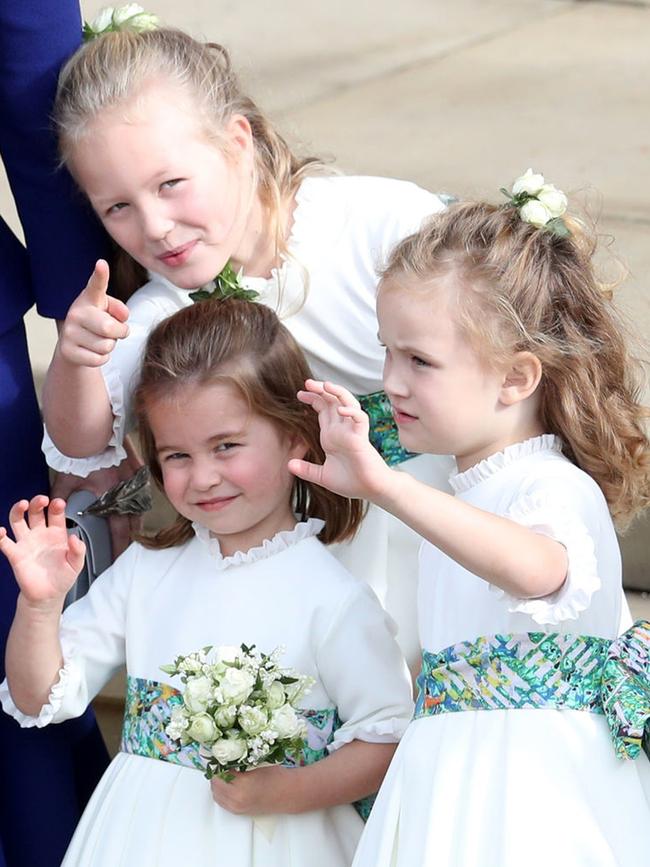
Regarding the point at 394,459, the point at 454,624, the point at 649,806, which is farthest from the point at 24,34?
the point at 649,806

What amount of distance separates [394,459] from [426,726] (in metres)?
0.63

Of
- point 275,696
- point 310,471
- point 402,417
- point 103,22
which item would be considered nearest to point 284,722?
point 275,696

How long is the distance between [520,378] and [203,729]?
2.39 ft

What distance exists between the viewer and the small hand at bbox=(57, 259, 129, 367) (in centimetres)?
261

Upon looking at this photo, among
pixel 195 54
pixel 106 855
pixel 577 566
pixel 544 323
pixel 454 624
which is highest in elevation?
pixel 195 54

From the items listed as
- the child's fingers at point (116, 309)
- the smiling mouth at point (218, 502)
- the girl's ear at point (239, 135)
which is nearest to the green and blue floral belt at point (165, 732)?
the smiling mouth at point (218, 502)

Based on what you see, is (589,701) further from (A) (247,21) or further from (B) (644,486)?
(A) (247,21)

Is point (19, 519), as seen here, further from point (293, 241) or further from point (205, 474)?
point (293, 241)

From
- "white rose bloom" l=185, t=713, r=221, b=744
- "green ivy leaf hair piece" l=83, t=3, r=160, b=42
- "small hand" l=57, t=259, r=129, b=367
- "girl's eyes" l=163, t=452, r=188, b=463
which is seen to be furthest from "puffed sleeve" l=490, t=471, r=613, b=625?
"green ivy leaf hair piece" l=83, t=3, r=160, b=42

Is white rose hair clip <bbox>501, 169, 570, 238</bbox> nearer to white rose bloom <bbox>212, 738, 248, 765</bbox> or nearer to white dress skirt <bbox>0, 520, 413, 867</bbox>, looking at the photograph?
white dress skirt <bbox>0, 520, 413, 867</bbox>

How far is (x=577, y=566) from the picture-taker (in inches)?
89.7

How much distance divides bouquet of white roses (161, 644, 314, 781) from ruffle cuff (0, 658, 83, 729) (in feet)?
1.03

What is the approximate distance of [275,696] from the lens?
2.41 metres

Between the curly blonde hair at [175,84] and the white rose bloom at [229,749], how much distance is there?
102 centimetres
